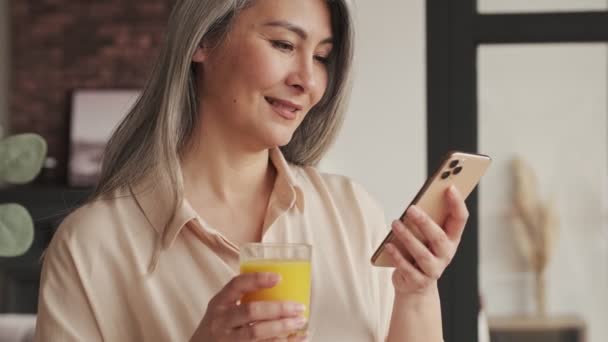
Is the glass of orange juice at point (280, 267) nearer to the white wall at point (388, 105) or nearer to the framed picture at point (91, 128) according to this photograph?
the white wall at point (388, 105)

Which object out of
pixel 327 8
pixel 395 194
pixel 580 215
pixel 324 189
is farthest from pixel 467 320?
pixel 327 8

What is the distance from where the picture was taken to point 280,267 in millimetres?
1415

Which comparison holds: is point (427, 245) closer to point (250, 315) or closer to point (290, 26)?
point (250, 315)

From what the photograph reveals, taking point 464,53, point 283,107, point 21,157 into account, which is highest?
point 464,53

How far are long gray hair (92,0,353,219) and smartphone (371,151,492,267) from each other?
44 centimetres

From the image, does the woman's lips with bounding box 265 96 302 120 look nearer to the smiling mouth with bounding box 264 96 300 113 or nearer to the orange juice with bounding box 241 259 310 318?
the smiling mouth with bounding box 264 96 300 113

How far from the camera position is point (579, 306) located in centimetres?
325

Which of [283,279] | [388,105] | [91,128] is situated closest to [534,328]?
[388,105]

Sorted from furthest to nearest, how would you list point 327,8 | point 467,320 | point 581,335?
point 581,335 → point 467,320 → point 327,8

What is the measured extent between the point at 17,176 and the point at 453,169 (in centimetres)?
121

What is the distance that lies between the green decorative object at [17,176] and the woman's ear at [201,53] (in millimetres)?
603

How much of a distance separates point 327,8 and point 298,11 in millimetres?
106

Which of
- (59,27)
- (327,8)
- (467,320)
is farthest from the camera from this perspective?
(59,27)

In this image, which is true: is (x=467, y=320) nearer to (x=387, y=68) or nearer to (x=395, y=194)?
(x=395, y=194)
